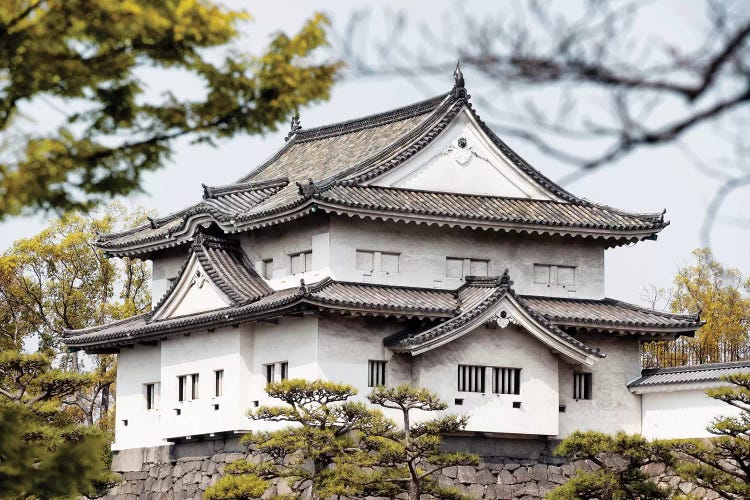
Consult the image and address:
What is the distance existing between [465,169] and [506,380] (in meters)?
5.48

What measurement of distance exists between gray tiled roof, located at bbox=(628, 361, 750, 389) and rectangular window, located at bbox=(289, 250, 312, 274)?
815 centimetres

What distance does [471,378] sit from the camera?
1255 inches

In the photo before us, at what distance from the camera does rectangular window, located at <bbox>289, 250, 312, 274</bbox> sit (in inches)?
1313

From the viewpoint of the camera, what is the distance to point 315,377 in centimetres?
3086

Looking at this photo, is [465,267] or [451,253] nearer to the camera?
[451,253]

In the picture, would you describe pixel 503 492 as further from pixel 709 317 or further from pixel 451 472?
pixel 709 317

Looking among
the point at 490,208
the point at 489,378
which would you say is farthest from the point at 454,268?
the point at 489,378

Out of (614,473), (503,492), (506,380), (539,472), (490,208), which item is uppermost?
(490,208)

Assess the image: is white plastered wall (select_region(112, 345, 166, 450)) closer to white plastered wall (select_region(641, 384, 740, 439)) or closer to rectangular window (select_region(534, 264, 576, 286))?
rectangular window (select_region(534, 264, 576, 286))

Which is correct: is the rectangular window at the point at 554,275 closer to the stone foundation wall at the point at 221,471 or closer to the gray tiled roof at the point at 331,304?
the gray tiled roof at the point at 331,304

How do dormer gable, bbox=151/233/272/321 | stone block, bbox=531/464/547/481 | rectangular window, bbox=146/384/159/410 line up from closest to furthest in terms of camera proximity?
stone block, bbox=531/464/547/481 < dormer gable, bbox=151/233/272/321 < rectangular window, bbox=146/384/159/410

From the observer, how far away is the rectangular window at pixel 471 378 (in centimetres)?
3170

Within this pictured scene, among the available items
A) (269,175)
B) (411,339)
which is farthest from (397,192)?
(269,175)

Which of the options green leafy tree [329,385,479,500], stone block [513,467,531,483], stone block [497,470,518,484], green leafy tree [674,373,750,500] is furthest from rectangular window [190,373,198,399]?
green leafy tree [674,373,750,500]
